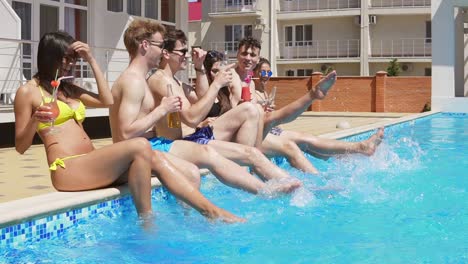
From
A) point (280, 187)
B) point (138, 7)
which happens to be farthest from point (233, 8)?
point (280, 187)

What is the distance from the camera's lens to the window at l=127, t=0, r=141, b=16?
687 inches

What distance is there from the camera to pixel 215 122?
571cm

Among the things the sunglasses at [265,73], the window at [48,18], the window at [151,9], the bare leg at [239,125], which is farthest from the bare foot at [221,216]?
the window at [151,9]

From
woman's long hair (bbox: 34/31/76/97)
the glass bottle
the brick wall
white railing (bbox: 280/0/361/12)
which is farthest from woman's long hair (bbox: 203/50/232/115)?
white railing (bbox: 280/0/361/12)

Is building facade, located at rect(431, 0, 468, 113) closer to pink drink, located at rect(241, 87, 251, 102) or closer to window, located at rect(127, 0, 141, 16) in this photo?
window, located at rect(127, 0, 141, 16)

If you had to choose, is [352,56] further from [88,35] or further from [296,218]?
[296,218]

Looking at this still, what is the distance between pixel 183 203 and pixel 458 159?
19.1 feet

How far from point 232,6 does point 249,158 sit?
38.0 metres

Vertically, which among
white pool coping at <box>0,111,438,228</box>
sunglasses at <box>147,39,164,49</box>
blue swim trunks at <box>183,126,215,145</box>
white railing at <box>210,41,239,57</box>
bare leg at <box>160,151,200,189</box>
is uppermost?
white railing at <box>210,41,239,57</box>

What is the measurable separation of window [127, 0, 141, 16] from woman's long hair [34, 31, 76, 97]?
45.0ft

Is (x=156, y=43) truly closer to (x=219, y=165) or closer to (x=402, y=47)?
(x=219, y=165)

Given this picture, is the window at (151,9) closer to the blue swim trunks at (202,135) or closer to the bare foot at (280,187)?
the blue swim trunks at (202,135)

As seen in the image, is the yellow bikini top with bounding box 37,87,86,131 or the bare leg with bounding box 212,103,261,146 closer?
the yellow bikini top with bounding box 37,87,86,131

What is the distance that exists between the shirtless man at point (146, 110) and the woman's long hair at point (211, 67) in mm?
1433
